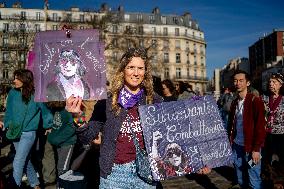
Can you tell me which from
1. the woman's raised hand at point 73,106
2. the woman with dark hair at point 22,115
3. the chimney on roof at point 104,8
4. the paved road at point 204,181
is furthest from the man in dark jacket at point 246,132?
the chimney on roof at point 104,8

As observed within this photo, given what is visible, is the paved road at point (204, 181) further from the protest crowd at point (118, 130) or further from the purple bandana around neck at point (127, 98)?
the purple bandana around neck at point (127, 98)

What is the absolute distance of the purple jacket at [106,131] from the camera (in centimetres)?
306

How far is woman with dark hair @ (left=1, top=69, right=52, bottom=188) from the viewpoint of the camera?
19.6 feet

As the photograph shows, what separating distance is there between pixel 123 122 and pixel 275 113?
14.3ft

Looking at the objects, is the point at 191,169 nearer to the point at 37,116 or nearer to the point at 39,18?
the point at 37,116

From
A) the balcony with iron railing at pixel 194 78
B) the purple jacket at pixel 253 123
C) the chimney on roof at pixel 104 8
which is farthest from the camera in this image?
the balcony with iron railing at pixel 194 78

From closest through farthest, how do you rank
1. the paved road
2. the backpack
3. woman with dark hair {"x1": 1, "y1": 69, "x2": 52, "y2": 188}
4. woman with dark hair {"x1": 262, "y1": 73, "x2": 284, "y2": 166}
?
1. woman with dark hair {"x1": 1, "y1": 69, "x2": 52, "y2": 188}
2. woman with dark hair {"x1": 262, "y1": 73, "x2": 284, "y2": 166}
3. the paved road
4. the backpack

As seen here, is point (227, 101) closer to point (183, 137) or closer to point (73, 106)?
point (183, 137)

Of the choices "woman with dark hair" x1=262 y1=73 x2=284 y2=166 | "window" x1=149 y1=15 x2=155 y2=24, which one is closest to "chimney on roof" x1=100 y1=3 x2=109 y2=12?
"window" x1=149 y1=15 x2=155 y2=24

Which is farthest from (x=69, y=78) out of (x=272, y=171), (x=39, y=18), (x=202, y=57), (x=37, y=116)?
(x=202, y=57)

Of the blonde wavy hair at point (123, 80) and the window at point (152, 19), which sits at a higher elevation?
the window at point (152, 19)

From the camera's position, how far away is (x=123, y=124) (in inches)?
123

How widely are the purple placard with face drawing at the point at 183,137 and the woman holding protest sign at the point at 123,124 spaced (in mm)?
106

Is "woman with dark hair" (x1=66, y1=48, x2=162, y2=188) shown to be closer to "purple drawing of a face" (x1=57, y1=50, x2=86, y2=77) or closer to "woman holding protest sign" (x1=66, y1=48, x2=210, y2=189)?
"woman holding protest sign" (x1=66, y1=48, x2=210, y2=189)
